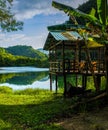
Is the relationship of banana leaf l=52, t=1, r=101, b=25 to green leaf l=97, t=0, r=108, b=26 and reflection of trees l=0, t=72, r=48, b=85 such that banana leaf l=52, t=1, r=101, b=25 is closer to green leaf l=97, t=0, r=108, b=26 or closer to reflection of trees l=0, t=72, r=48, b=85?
green leaf l=97, t=0, r=108, b=26

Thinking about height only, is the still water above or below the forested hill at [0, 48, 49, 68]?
below

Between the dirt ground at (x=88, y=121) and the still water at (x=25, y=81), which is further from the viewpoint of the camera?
the still water at (x=25, y=81)

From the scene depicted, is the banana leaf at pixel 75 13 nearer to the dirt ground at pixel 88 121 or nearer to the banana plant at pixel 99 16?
the banana plant at pixel 99 16

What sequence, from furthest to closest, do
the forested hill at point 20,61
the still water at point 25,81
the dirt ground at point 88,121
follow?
1. the forested hill at point 20,61
2. the still water at point 25,81
3. the dirt ground at point 88,121

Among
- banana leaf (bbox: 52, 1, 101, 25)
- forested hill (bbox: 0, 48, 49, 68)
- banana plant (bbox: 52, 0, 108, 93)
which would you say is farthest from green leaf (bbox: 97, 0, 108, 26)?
forested hill (bbox: 0, 48, 49, 68)

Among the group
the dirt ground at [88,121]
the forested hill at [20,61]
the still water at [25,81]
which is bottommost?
the still water at [25,81]

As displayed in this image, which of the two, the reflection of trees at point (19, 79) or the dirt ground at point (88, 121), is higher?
the dirt ground at point (88, 121)

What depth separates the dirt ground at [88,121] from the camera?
12.5 metres

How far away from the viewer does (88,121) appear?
13.2m

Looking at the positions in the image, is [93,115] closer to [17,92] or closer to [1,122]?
[1,122]

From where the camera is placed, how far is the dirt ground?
12.5 metres

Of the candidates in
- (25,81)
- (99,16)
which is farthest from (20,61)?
(99,16)

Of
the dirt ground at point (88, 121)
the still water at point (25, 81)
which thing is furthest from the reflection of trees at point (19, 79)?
the dirt ground at point (88, 121)

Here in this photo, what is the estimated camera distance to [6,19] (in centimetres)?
2908
